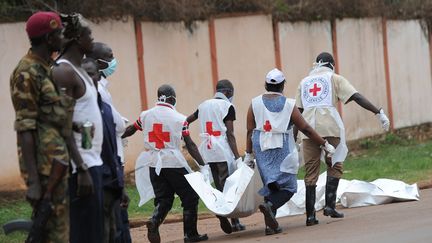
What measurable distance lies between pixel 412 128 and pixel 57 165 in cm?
2129

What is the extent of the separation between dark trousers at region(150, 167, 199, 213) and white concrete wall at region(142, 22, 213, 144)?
7.82 m

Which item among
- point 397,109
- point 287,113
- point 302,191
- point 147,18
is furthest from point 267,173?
point 397,109

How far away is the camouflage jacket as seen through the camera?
6.64m

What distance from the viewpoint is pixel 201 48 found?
20.4 metres

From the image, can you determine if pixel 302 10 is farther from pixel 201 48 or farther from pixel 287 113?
pixel 287 113

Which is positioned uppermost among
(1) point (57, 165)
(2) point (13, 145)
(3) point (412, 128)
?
(1) point (57, 165)

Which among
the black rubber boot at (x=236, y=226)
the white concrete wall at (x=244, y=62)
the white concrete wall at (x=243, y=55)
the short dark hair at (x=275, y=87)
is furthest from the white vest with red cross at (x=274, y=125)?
the white concrete wall at (x=243, y=55)

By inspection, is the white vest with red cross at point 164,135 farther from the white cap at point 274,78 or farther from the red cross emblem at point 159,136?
the white cap at point 274,78

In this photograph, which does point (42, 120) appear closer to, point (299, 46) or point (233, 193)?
point (233, 193)

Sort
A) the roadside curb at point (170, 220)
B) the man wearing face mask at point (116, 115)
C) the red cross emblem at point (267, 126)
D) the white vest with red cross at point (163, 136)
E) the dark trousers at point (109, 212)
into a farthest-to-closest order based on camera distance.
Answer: the roadside curb at point (170, 220) < the red cross emblem at point (267, 126) < the white vest with red cross at point (163, 136) < the man wearing face mask at point (116, 115) < the dark trousers at point (109, 212)

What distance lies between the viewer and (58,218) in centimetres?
680

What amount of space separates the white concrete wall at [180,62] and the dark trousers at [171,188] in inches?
308

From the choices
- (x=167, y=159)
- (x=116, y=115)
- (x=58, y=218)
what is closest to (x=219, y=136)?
(x=167, y=159)

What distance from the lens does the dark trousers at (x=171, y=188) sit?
37.1 ft
